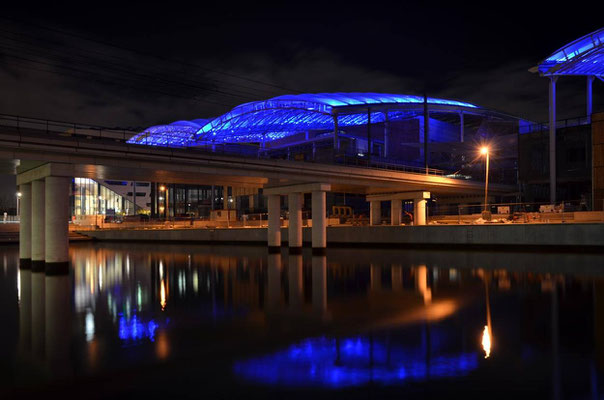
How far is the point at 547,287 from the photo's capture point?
55.1 feet

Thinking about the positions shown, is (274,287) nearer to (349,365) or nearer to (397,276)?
(397,276)

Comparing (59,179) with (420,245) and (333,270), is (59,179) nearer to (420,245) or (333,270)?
(333,270)

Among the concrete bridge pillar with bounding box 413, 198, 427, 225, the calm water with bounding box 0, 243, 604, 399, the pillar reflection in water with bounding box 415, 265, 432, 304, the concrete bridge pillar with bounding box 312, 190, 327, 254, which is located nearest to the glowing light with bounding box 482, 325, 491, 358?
the calm water with bounding box 0, 243, 604, 399

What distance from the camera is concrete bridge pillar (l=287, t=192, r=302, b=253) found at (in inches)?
1639

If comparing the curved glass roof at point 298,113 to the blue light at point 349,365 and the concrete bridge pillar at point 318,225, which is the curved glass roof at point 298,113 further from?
the blue light at point 349,365

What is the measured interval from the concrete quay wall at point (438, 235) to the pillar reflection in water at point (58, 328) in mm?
28784

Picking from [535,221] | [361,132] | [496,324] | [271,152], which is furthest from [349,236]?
[271,152]

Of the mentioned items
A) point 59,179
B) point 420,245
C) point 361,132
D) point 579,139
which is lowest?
point 420,245

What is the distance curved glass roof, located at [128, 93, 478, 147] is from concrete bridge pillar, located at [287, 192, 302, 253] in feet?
98.2

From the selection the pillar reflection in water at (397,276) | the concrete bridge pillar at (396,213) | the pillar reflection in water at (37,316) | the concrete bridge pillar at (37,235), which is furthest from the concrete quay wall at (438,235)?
the pillar reflection in water at (37,316)

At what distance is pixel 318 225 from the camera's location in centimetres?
4003

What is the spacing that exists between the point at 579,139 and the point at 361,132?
150ft

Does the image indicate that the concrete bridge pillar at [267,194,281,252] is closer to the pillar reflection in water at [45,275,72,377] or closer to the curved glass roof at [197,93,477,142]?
the pillar reflection in water at [45,275,72,377]

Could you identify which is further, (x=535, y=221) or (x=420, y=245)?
(x=420, y=245)
